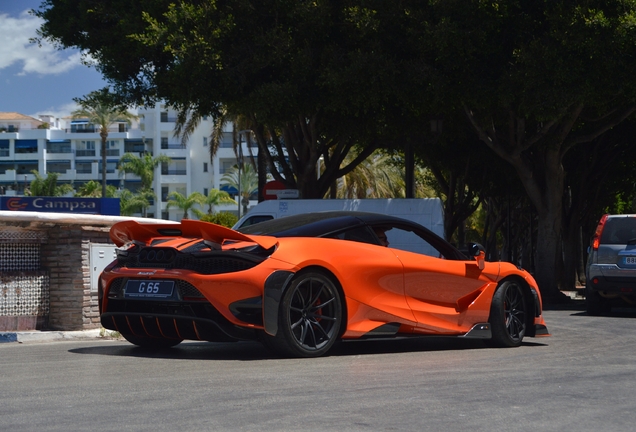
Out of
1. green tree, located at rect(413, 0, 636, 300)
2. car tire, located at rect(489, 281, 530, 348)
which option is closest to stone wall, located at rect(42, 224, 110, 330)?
car tire, located at rect(489, 281, 530, 348)

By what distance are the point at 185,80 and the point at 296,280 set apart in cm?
1633

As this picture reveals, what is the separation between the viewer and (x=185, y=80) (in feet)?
74.3

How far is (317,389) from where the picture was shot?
567cm

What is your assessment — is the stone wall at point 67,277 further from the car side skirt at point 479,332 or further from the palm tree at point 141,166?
the palm tree at point 141,166

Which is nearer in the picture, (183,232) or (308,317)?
(308,317)

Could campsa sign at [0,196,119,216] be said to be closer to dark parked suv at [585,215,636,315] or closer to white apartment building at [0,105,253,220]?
dark parked suv at [585,215,636,315]

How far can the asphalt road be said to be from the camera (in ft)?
15.5

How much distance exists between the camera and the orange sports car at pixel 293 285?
6.88 m

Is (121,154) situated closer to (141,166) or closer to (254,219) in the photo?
(141,166)

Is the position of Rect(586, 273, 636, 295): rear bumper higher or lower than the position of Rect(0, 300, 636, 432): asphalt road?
higher

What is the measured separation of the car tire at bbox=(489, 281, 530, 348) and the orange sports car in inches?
0.8

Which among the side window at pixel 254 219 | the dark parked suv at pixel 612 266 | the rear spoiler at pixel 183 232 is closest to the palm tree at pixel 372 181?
the side window at pixel 254 219

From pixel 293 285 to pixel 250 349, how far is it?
132cm

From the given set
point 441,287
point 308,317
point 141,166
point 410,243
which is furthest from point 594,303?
point 141,166
